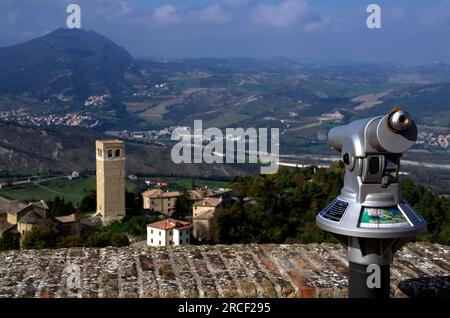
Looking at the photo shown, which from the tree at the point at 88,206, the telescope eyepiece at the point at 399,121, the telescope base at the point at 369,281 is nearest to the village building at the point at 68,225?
the tree at the point at 88,206

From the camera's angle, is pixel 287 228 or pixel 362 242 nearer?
pixel 362 242

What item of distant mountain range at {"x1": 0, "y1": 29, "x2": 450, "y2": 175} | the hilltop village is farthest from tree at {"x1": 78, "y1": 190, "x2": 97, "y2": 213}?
distant mountain range at {"x1": 0, "y1": 29, "x2": 450, "y2": 175}

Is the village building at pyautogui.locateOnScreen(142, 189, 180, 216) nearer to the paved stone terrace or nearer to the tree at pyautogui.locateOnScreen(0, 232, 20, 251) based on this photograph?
the tree at pyautogui.locateOnScreen(0, 232, 20, 251)

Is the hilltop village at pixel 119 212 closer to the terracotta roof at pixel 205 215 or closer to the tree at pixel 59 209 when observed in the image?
the terracotta roof at pixel 205 215

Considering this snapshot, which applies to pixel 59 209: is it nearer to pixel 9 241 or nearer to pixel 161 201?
pixel 161 201
